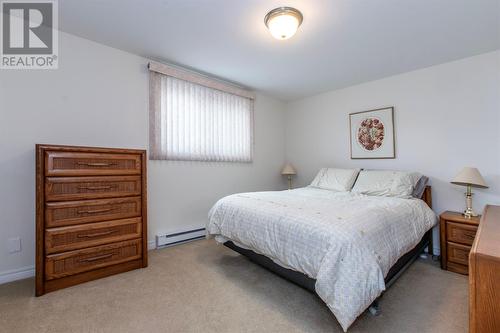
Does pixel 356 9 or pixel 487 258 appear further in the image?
pixel 356 9

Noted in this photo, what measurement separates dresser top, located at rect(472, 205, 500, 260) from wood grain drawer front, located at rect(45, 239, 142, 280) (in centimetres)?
246

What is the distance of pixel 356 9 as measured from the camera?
5.89 feet

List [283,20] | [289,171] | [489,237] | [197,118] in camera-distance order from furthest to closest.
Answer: [289,171] < [197,118] < [283,20] < [489,237]

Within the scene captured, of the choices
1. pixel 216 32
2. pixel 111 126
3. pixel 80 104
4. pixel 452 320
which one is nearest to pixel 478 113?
pixel 452 320

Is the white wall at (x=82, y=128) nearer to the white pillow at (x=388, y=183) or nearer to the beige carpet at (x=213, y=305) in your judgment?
the beige carpet at (x=213, y=305)

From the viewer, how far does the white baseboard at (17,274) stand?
75.2 inches

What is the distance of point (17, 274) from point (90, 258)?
69cm

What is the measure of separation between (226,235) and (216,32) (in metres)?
1.96

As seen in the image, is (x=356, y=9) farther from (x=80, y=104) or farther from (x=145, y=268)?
(x=145, y=268)

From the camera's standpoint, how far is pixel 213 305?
164 cm

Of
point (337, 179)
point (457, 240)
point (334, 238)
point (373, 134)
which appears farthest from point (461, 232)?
point (334, 238)

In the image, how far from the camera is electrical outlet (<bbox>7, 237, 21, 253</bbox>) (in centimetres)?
195

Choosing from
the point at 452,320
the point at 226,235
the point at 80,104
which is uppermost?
the point at 80,104

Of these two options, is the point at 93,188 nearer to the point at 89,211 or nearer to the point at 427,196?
the point at 89,211
